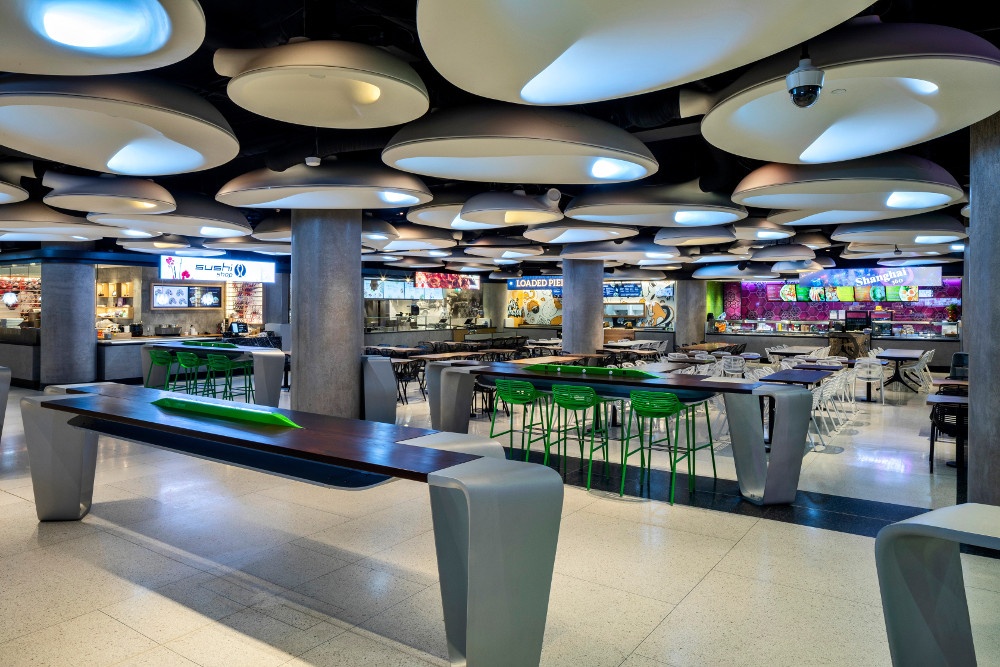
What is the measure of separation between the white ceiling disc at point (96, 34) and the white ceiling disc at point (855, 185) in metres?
4.52

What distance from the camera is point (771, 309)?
23.3 meters

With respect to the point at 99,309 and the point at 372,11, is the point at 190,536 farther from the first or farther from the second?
the point at 99,309

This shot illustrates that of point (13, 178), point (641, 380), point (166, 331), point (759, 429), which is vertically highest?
point (13, 178)

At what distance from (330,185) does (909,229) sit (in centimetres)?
766

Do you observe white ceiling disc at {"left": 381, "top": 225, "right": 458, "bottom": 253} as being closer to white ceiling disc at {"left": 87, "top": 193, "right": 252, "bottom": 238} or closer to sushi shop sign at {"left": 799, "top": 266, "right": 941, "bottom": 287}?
white ceiling disc at {"left": 87, "top": 193, "right": 252, "bottom": 238}

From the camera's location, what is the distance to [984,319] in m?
4.14

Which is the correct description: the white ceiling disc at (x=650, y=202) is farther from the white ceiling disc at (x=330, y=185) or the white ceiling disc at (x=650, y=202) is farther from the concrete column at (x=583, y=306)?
the concrete column at (x=583, y=306)

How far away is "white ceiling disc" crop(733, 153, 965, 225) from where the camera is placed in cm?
514

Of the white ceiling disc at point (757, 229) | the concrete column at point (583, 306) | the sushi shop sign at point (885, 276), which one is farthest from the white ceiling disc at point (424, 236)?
the sushi shop sign at point (885, 276)

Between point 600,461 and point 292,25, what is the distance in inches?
189

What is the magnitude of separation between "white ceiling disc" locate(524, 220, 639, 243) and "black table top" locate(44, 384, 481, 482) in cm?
585

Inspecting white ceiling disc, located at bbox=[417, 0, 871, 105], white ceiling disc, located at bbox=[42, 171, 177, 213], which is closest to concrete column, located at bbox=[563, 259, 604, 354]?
white ceiling disc, located at bbox=[42, 171, 177, 213]

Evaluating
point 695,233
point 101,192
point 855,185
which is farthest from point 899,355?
point 101,192

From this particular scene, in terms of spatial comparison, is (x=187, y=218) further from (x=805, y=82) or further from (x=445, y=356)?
(x=805, y=82)
